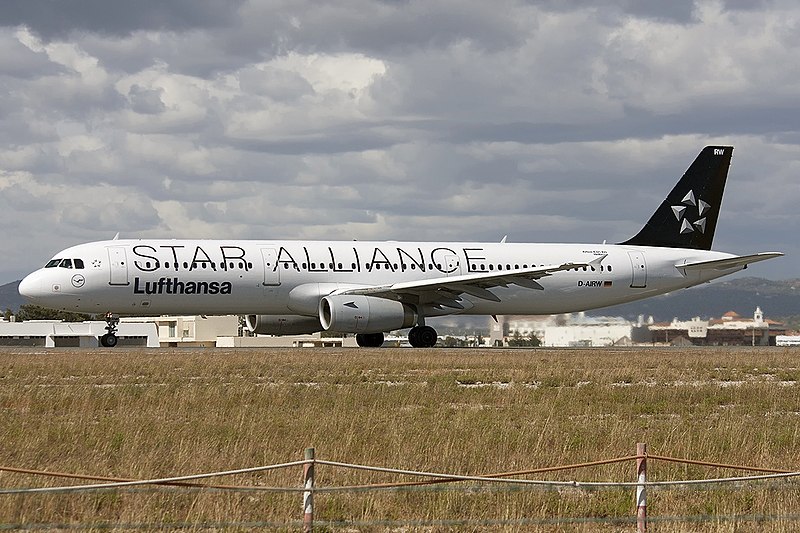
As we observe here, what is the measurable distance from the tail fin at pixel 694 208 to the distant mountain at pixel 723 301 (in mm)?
2816

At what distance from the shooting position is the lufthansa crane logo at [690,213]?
57.7 metres

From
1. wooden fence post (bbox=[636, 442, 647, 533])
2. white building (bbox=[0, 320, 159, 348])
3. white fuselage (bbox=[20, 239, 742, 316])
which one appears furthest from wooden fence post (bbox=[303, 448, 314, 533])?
white building (bbox=[0, 320, 159, 348])

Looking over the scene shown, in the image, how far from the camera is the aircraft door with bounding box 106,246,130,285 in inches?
1801

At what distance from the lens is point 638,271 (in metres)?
55.3

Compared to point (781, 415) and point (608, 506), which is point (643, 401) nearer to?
point (781, 415)

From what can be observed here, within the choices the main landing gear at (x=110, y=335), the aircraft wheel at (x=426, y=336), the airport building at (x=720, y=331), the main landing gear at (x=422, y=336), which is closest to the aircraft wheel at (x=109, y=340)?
the main landing gear at (x=110, y=335)

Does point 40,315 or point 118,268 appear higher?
point 40,315

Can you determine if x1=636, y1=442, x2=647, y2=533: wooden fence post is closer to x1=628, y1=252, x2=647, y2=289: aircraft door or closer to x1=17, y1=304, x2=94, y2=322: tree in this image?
x1=628, y1=252, x2=647, y2=289: aircraft door

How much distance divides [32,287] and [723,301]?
2810 inches

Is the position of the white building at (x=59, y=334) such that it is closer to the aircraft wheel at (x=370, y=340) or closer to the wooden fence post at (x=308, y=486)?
the aircraft wheel at (x=370, y=340)

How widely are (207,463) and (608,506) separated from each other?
5.49 metres

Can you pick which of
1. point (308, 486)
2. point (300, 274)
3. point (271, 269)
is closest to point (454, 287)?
point (300, 274)

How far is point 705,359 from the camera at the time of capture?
144 ft

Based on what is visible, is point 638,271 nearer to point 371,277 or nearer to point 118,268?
point 371,277
